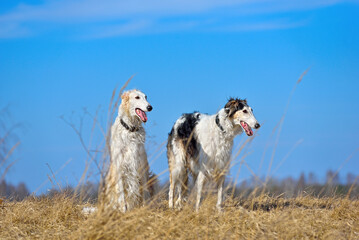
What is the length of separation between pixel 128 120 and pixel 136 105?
0.29m

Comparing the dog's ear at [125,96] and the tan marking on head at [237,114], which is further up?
the dog's ear at [125,96]

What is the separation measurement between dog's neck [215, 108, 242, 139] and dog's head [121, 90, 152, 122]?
146 centimetres

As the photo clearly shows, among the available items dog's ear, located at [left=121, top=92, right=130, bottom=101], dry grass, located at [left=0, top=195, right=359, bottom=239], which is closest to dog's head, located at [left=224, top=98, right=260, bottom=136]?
dry grass, located at [left=0, top=195, right=359, bottom=239]

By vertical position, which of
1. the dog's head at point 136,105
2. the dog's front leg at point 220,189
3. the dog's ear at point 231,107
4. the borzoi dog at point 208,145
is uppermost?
the dog's head at point 136,105

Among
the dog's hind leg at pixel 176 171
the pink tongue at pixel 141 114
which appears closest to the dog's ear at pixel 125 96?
the pink tongue at pixel 141 114

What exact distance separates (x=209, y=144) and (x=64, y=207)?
9.03 feet

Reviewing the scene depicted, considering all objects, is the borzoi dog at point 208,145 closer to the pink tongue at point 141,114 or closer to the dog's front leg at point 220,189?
the dog's front leg at point 220,189

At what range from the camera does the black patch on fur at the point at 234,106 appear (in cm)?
805

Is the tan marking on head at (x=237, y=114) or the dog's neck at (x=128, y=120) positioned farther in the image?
the tan marking on head at (x=237, y=114)

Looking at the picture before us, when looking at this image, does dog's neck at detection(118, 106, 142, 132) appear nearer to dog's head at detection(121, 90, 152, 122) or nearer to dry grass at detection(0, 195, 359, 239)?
dog's head at detection(121, 90, 152, 122)

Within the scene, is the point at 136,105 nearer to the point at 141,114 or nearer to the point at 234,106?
the point at 141,114

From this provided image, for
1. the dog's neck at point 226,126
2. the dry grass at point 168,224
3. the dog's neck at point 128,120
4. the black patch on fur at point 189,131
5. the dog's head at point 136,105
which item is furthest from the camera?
the black patch on fur at point 189,131

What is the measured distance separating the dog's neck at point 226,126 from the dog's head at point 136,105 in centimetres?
146

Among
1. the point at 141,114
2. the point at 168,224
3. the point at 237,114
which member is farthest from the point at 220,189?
the point at 168,224
